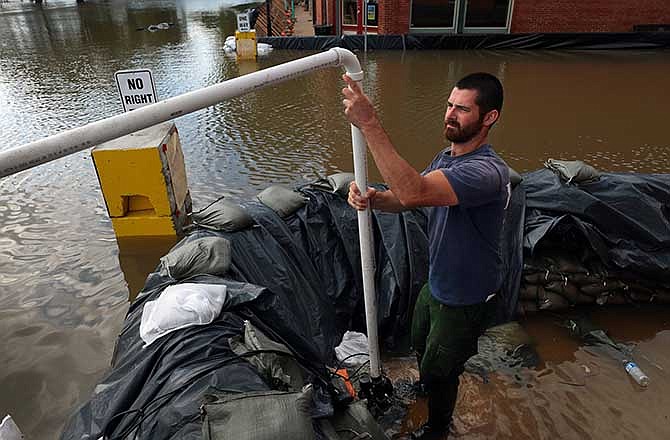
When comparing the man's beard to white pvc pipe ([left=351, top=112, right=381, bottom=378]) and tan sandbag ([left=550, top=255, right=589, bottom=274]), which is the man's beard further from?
tan sandbag ([left=550, top=255, right=589, bottom=274])

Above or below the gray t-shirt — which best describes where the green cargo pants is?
below

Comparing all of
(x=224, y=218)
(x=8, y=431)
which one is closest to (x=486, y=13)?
(x=224, y=218)

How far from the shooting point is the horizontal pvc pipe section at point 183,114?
1344 mm

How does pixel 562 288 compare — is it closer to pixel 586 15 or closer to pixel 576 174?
pixel 576 174

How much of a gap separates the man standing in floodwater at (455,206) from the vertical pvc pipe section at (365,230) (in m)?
0.07

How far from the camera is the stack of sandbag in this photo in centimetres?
391

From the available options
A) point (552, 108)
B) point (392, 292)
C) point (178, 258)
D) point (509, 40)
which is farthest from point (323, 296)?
point (509, 40)

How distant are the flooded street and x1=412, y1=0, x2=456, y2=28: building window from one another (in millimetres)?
1486

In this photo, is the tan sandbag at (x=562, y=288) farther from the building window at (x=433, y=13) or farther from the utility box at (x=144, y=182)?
the building window at (x=433, y=13)

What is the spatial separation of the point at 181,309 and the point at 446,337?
1369mm

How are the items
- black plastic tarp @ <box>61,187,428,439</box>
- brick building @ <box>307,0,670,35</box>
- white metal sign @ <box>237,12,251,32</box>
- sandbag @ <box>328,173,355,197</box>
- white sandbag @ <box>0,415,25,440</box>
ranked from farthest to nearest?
brick building @ <box>307,0,670,35</box> < white metal sign @ <box>237,12,251,32</box> < sandbag @ <box>328,173,355,197</box> < black plastic tarp @ <box>61,187,428,439</box> < white sandbag @ <box>0,415,25,440</box>

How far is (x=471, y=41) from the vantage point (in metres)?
13.9

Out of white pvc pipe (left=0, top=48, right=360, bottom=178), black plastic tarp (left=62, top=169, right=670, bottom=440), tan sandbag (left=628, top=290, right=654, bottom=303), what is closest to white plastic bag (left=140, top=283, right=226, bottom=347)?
black plastic tarp (left=62, top=169, right=670, bottom=440)

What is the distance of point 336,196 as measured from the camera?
3.94 m
